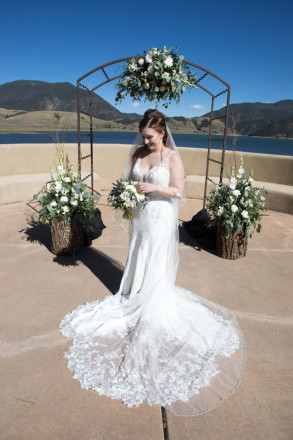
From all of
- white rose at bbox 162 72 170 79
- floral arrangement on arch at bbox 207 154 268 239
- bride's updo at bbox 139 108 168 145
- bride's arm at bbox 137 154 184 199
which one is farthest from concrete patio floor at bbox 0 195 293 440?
white rose at bbox 162 72 170 79

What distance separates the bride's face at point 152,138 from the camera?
9.26 feet

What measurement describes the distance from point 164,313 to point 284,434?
4.36 feet

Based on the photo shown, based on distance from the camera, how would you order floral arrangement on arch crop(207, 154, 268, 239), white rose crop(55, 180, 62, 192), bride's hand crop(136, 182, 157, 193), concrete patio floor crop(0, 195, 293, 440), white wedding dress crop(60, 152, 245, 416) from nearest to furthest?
concrete patio floor crop(0, 195, 293, 440) → white wedding dress crop(60, 152, 245, 416) → bride's hand crop(136, 182, 157, 193) → white rose crop(55, 180, 62, 192) → floral arrangement on arch crop(207, 154, 268, 239)

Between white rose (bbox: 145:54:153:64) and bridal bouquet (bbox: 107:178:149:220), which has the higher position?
white rose (bbox: 145:54:153:64)

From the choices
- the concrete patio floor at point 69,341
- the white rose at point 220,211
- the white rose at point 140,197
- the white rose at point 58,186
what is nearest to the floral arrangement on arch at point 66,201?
the white rose at point 58,186

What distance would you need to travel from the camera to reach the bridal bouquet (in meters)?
2.82

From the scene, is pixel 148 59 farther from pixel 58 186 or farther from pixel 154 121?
pixel 58 186

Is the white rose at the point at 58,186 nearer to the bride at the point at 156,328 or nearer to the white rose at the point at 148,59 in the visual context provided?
the bride at the point at 156,328

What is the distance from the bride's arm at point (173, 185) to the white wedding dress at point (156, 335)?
0.07 metres

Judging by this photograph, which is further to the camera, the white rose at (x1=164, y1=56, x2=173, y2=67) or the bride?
the white rose at (x1=164, y1=56, x2=173, y2=67)

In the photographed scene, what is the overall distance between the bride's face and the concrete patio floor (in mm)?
1808

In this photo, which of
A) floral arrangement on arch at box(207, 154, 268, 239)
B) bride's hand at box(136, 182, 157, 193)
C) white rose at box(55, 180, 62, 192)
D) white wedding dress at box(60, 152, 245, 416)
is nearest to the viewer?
white wedding dress at box(60, 152, 245, 416)

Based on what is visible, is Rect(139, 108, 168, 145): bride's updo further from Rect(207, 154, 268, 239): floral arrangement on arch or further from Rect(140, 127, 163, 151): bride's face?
Rect(207, 154, 268, 239): floral arrangement on arch

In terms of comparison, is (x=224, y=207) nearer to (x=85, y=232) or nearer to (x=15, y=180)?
(x=85, y=232)
